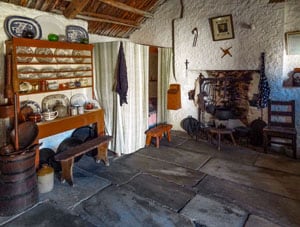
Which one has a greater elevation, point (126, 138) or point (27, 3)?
point (27, 3)

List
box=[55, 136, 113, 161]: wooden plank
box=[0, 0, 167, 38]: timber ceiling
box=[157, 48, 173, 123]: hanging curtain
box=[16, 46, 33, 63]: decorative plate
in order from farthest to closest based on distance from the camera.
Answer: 1. box=[157, 48, 173, 123]: hanging curtain
2. box=[0, 0, 167, 38]: timber ceiling
3. box=[16, 46, 33, 63]: decorative plate
4. box=[55, 136, 113, 161]: wooden plank

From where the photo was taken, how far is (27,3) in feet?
10.8

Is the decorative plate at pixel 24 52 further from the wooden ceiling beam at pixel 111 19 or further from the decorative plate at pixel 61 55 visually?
the wooden ceiling beam at pixel 111 19

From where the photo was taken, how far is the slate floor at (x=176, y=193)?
2.43 m

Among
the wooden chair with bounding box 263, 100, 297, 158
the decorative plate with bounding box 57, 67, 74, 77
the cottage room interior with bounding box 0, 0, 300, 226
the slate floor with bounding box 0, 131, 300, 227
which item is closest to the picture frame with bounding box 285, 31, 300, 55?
the cottage room interior with bounding box 0, 0, 300, 226

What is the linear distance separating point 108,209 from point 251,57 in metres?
3.56

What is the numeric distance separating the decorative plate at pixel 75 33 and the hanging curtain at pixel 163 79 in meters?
1.59

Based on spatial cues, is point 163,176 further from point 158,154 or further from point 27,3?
point 27,3

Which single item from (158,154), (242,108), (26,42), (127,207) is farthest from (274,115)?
(26,42)

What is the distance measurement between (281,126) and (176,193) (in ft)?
8.21

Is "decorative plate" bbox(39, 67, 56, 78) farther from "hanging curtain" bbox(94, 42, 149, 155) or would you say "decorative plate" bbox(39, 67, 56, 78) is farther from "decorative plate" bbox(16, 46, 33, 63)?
"hanging curtain" bbox(94, 42, 149, 155)

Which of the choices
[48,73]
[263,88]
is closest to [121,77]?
[48,73]

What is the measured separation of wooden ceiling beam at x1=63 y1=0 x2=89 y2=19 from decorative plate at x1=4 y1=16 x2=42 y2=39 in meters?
0.54

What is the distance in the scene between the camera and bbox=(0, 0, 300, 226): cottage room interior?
263 centimetres
